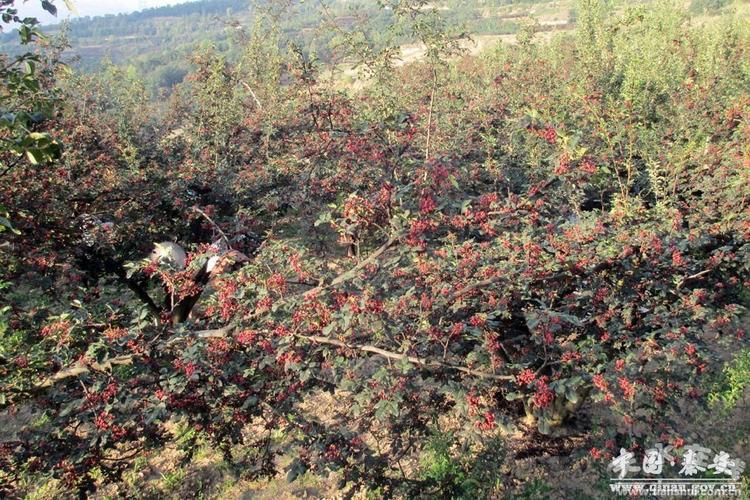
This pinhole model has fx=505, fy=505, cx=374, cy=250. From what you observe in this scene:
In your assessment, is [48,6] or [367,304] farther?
[367,304]

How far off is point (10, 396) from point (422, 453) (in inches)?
141

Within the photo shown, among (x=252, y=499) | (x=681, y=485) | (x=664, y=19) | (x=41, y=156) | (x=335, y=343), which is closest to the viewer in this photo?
(x=41, y=156)

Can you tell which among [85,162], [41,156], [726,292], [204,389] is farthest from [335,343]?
[85,162]

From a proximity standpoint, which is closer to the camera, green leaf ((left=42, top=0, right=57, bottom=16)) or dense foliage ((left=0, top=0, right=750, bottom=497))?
green leaf ((left=42, top=0, right=57, bottom=16))

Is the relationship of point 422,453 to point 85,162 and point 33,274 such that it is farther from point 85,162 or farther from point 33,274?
point 85,162

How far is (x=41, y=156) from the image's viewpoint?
1.90m

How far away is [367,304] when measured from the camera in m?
3.03

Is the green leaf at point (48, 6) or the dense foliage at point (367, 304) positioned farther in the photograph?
the dense foliage at point (367, 304)

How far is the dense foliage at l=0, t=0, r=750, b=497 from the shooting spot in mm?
3188

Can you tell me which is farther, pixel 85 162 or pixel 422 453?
pixel 85 162

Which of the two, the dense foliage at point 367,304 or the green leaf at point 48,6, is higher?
the green leaf at point 48,6

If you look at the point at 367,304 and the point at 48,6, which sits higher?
the point at 48,6

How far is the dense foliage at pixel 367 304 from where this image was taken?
125 inches

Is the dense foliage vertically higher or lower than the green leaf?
lower
